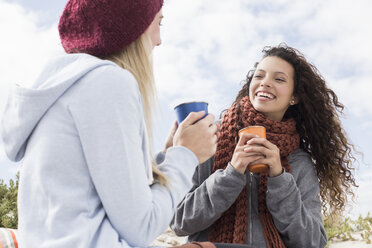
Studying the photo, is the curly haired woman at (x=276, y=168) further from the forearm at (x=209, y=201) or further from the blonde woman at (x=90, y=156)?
the blonde woman at (x=90, y=156)

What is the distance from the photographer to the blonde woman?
1412 millimetres

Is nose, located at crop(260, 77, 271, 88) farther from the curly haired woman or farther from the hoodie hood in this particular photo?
the hoodie hood

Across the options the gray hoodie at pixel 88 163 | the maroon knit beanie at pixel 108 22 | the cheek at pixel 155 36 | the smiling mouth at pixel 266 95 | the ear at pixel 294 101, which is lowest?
the gray hoodie at pixel 88 163

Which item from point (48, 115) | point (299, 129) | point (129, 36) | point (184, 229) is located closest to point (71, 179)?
point (48, 115)

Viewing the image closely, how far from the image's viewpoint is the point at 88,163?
4.66 ft

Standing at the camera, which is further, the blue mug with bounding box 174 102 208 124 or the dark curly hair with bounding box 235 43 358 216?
the dark curly hair with bounding box 235 43 358 216

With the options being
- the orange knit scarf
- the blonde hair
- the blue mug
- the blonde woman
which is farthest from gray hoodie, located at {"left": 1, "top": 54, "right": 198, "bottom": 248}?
the orange knit scarf

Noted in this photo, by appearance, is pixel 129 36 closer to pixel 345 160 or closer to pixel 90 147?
pixel 90 147

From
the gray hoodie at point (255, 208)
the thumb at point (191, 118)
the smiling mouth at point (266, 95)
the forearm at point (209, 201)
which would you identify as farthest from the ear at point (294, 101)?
the thumb at point (191, 118)

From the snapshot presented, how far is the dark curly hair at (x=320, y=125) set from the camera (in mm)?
3658

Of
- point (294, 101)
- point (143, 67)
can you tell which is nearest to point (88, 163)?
point (143, 67)

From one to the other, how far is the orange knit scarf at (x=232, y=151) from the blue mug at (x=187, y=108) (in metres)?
1.32

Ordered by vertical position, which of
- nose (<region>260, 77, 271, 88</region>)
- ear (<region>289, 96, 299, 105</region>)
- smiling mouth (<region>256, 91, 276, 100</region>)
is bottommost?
smiling mouth (<region>256, 91, 276, 100</region>)

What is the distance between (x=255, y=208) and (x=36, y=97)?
219 cm
